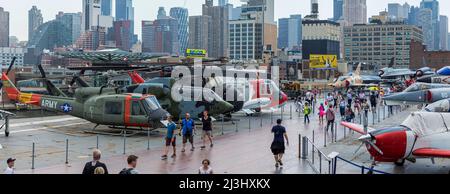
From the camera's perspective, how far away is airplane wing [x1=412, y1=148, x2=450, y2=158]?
14703 millimetres

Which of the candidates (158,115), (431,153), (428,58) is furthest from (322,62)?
(431,153)

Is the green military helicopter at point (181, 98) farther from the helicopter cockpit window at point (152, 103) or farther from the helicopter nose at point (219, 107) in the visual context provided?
the helicopter cockpit window at point (152, 103)

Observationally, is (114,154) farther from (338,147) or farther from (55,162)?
(338,147)

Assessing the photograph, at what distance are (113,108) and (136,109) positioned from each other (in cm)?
135

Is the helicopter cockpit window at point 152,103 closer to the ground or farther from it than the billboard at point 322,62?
closer to the ground

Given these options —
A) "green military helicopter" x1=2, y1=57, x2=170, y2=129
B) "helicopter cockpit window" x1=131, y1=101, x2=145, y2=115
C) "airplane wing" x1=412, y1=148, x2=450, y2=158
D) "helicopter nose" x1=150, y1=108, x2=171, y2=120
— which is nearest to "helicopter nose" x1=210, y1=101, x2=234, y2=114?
"green military helicopter" x1=2, y1=57, x2=170, y2=129

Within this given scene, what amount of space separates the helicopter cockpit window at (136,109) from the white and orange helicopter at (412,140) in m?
12.6

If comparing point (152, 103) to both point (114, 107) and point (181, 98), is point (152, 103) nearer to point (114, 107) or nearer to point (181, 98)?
point (114, 107)

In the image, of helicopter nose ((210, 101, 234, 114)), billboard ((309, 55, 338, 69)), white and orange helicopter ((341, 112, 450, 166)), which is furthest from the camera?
billboard ((309, 55, 338, 69))

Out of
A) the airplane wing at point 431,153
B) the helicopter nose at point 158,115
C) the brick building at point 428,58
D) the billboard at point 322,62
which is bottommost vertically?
the airplane wing at point 431,153

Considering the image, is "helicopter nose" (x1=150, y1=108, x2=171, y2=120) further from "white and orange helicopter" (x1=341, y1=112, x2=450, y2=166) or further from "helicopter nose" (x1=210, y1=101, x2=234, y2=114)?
"white and orange helicopter" (x1=341, y1=112, x2=450, y2=166)

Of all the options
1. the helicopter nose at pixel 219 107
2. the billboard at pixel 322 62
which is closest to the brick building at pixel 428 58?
the billboard at pixel 322 62

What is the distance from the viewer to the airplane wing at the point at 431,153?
14.7 metres

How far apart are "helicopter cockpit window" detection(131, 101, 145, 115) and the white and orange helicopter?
12.6m
